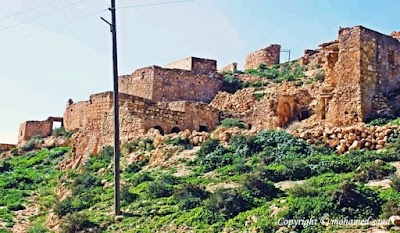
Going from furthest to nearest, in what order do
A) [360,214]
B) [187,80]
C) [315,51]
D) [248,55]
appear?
[248,55]
[315,51]
[187,80]
[360,214]

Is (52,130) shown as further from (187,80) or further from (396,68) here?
(396,68)

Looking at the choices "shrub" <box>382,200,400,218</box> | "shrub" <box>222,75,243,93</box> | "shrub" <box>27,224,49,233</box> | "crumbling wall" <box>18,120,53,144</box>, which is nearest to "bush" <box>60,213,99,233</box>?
"shrub" <box>27,224,49,233</box>

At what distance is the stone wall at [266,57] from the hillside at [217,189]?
1873 cm

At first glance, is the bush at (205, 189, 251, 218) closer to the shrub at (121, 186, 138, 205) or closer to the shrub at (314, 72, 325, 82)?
the shrub at (121, 186, 138, 205)

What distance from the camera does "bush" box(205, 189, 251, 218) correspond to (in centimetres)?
1554

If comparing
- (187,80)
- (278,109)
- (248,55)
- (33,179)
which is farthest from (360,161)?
(248,55)

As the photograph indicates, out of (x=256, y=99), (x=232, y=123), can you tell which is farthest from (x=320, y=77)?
(x=232, y=123)

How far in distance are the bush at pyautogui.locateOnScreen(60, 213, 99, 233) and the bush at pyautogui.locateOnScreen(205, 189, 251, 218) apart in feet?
10.6

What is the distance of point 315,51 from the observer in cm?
3850

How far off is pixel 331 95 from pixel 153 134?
6395mm

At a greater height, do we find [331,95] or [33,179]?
[331,95]

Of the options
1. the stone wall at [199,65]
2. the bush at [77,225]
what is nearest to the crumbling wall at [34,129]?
the stone wall at [199,65]

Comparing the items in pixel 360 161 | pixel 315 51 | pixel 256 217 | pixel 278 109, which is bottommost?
pixel 256 217

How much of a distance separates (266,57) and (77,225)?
26.5m
